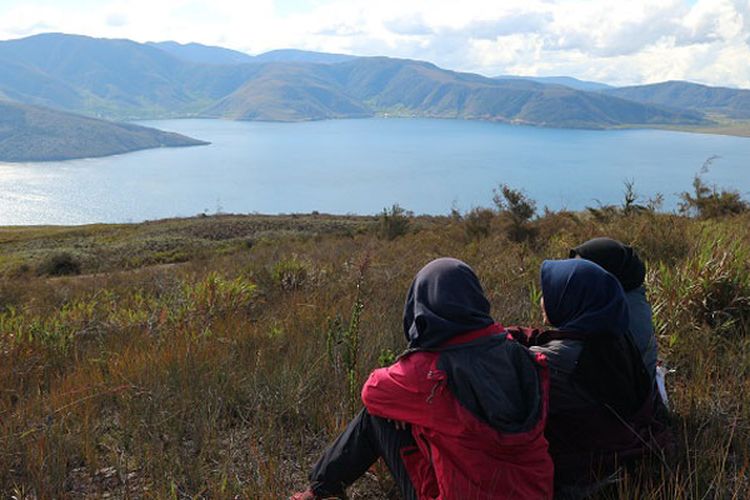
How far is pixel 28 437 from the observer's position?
232cm

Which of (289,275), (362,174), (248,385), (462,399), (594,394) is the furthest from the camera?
(362,174)

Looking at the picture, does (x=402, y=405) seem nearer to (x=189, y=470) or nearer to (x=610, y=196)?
(x=189, y=470)

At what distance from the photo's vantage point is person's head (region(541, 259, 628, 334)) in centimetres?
200

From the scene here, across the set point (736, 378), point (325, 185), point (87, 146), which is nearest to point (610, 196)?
point (325, 185)

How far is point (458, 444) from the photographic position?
1.72 m

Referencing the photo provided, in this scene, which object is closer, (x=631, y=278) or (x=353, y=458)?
(x=353, y=458)

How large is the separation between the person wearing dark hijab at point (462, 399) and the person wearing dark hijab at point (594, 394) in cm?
19

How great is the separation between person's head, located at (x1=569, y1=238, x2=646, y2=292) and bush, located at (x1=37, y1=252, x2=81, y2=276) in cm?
1873

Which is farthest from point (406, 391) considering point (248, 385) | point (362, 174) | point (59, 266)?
point (362, 174)

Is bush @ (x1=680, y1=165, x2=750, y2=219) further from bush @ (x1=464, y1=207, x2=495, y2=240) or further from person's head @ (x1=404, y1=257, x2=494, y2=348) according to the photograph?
person's head @ (x1=404, y1=257, x2=494, y2=348)

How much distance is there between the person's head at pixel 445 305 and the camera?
175 centimetres

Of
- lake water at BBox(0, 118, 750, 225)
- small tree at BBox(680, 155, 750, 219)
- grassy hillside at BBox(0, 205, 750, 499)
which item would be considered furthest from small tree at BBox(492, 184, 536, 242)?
lake water at BBox(0, 118, 750, 225)

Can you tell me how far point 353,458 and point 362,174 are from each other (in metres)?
80.4

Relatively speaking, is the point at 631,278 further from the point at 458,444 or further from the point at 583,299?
the point at 458,444
